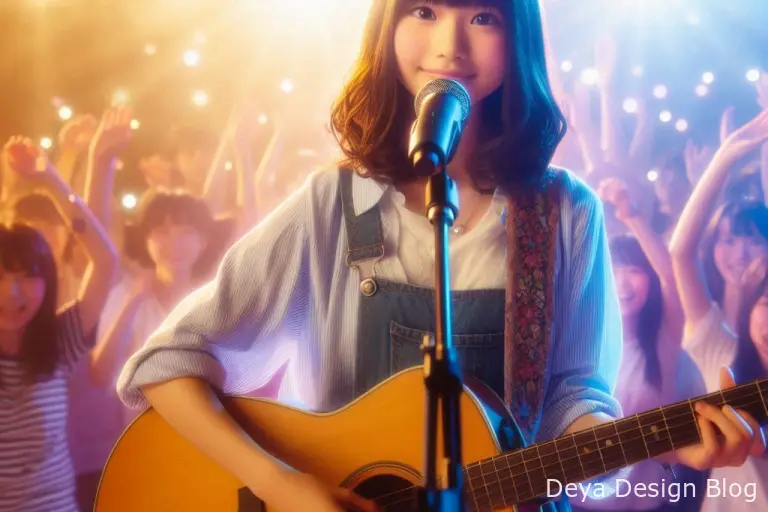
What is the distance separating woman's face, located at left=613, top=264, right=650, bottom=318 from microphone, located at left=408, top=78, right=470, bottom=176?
3.99 feet

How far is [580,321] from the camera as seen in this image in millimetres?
1396

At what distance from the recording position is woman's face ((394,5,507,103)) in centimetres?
137

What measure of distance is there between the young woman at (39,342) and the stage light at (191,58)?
0.53 metres

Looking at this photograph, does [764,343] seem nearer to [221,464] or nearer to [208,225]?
[221,464]

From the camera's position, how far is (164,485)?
4.14 ft

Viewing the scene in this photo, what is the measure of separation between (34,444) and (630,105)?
1998 millimetres

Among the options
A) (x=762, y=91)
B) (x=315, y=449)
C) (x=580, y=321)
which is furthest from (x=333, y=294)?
(x=762, y=91)

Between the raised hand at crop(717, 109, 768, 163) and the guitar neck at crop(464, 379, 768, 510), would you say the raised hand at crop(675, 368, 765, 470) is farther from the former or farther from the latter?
→ the raised hand at crop(717, 109, 768, 163)

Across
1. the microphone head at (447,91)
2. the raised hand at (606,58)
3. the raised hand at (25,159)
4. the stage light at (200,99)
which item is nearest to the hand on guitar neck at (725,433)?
the microphone head at (447,91)

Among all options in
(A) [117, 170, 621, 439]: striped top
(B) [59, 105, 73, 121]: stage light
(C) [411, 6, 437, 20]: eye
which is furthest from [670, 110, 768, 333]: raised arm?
(B) [59, 105, 73, 121]: stage light

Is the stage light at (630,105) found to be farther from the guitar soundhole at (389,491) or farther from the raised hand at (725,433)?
the guitar soundhole at (389,491)

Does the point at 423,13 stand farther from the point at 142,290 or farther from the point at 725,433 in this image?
the point at 142,290

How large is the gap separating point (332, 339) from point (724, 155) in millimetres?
1326

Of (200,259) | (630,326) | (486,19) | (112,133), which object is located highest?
(112,133)
